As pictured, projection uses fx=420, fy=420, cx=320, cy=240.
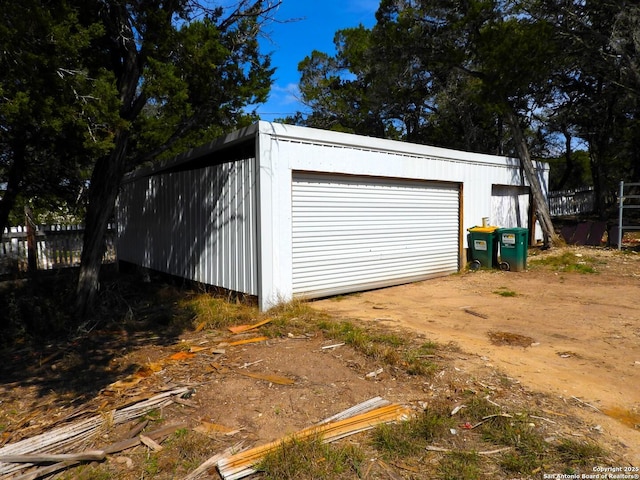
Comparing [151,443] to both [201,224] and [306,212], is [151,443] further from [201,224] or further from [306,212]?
[201,224]

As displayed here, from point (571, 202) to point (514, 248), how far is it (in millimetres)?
17229

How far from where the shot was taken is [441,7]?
1498 centimetres

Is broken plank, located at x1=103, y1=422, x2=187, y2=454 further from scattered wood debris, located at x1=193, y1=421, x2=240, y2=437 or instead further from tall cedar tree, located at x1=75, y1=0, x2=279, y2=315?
tall cedar tree, located at x1=75, y1=0, x2=279, y2=315

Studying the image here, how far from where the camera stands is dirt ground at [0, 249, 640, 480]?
3.41 m

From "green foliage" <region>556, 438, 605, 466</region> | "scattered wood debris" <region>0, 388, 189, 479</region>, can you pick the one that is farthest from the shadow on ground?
"green foliage" <region>556, 438, 605, 466</region>

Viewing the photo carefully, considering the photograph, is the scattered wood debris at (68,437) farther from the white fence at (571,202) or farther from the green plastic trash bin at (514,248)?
the white fence at (571,202)

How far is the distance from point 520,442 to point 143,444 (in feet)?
9.11

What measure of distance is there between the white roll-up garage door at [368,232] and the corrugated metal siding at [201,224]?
87cm

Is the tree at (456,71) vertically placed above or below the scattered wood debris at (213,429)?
above

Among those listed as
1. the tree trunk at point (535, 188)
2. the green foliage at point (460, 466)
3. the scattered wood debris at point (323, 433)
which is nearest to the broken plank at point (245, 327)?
the scattered wood debris at point (323, 433)

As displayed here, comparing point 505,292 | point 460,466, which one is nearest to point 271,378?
point 460,466

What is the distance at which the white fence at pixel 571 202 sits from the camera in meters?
23.6

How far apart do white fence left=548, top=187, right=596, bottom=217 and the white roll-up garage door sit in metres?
15.7

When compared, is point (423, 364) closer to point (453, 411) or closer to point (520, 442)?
point (453, 411)
